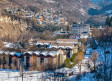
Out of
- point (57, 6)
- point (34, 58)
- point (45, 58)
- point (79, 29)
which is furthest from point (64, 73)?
point (57, 6)

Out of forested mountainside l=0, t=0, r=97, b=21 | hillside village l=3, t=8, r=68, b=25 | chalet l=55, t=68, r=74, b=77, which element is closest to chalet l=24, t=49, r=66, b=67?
chalet l=55, t=68, r=74, b=77

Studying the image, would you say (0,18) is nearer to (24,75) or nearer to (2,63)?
(2,63)

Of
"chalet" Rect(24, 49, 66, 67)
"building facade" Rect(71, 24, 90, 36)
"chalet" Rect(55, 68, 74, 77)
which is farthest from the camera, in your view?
"building facade" Rect(71, 24, 90, 36)

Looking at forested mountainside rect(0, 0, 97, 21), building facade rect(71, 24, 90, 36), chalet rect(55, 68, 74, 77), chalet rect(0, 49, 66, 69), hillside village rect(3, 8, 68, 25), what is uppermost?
forested mountainside rect(0, 0, 97, 21)

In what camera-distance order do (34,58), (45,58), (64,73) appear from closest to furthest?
(64,73) < (45,58) < (34,58)

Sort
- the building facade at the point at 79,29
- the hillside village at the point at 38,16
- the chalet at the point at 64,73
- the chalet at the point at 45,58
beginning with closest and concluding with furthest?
the chalet at the point at 64,73 → the chalet at the point at 45,58 → the building facade at the point at 79,29 → the hillside village at the point at 38,16

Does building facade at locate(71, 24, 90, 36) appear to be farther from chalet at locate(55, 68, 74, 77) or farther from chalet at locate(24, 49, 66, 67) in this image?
chalet at locate(55, 68, 74, 77)

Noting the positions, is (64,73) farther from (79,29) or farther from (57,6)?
(57,6)

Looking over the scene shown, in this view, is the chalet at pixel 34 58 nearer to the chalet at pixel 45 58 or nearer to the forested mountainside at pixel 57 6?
the chalet at pixel 45 58

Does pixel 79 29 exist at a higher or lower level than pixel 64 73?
higher

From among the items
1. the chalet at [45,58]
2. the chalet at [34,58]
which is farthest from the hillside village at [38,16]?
the chalet at [45,58]

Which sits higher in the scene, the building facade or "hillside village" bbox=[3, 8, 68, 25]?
"hillside village" bbox=[3, 8, 68, 25]

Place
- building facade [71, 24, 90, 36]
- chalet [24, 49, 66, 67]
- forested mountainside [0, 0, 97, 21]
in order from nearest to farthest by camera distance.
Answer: chalet [24, 49, 66, 67] < building facade [71, 24, 90, 36] < forested mountainside [0, 0, 97, 21]

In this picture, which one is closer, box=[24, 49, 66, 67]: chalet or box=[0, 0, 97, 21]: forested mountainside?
box=[24, 49, 66, 67]: chalet
